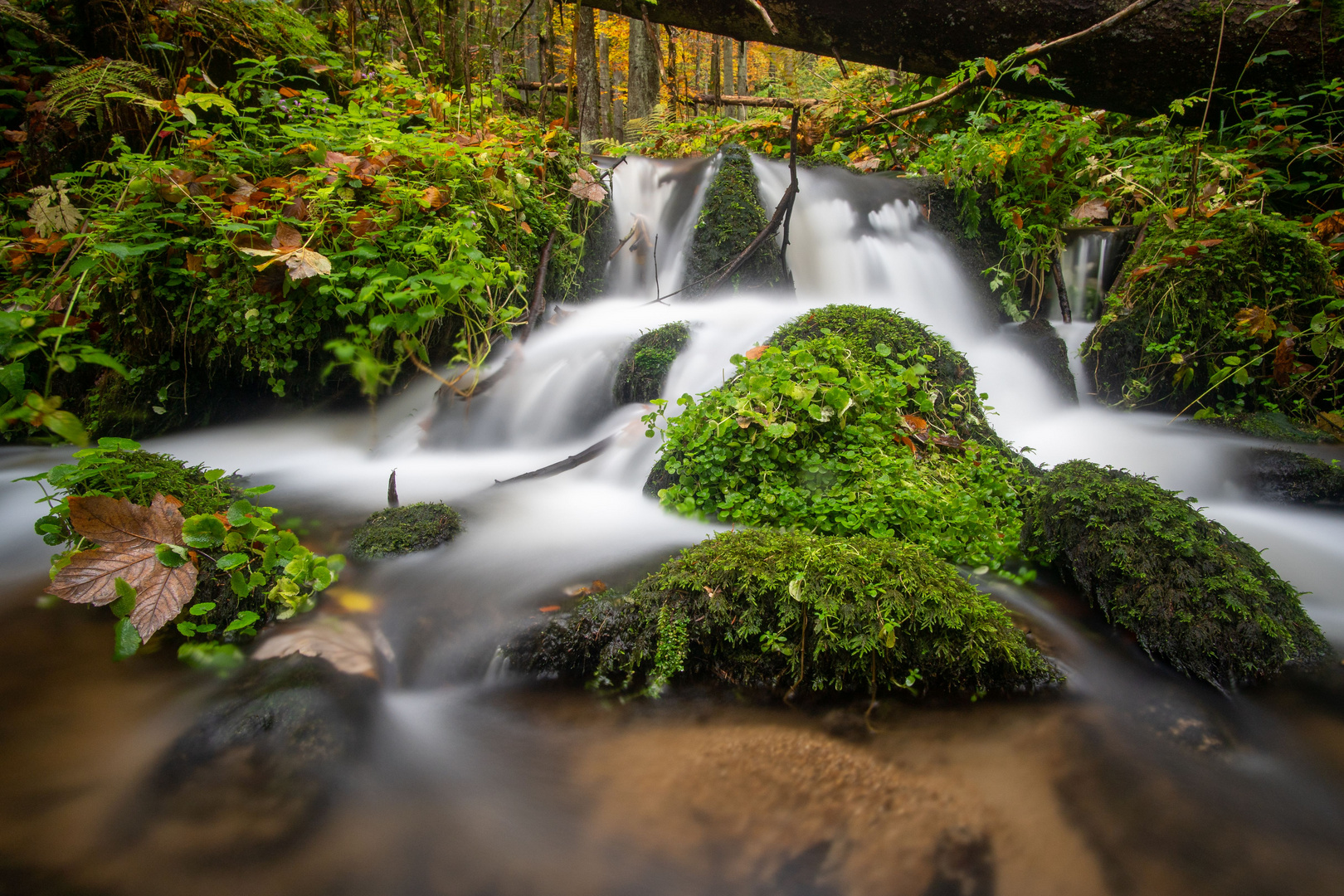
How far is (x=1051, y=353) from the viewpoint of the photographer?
5.25 meters

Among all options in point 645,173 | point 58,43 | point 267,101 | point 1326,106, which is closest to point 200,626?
point 267,101

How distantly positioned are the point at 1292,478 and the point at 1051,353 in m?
1.82

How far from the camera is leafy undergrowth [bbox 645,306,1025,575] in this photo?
283 cm

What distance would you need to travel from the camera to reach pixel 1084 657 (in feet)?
7.82

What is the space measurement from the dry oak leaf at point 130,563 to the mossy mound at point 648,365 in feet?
8.63

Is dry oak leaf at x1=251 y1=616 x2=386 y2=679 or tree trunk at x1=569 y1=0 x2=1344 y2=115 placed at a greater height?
tree trunk at x1=569 y1=0 x2=1344 y2=115

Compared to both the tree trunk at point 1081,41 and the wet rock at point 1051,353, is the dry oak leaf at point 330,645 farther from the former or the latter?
the wet rock at point 1051,353

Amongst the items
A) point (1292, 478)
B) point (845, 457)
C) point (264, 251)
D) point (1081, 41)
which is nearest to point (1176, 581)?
point (845, 457)

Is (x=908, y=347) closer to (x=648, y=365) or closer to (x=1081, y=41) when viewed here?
(x=648, y=365)

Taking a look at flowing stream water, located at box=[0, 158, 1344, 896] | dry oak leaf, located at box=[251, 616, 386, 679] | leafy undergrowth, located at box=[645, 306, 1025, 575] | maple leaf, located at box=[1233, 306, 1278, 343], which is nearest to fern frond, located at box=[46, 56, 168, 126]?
flowing stream water, located at box=[0, 158, 1344, 896]

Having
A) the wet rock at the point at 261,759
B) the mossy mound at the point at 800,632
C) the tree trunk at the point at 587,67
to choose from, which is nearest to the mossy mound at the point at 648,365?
the mossy mound at the point at 800,632

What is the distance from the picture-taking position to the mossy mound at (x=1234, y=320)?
4559 mm

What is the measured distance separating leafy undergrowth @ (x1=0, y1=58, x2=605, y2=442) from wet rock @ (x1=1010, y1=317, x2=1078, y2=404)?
12.6 ft

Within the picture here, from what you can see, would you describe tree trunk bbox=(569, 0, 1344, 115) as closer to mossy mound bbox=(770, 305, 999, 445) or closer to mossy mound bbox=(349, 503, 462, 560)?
mossy mound bbox=(770, 305, 999, 445)
